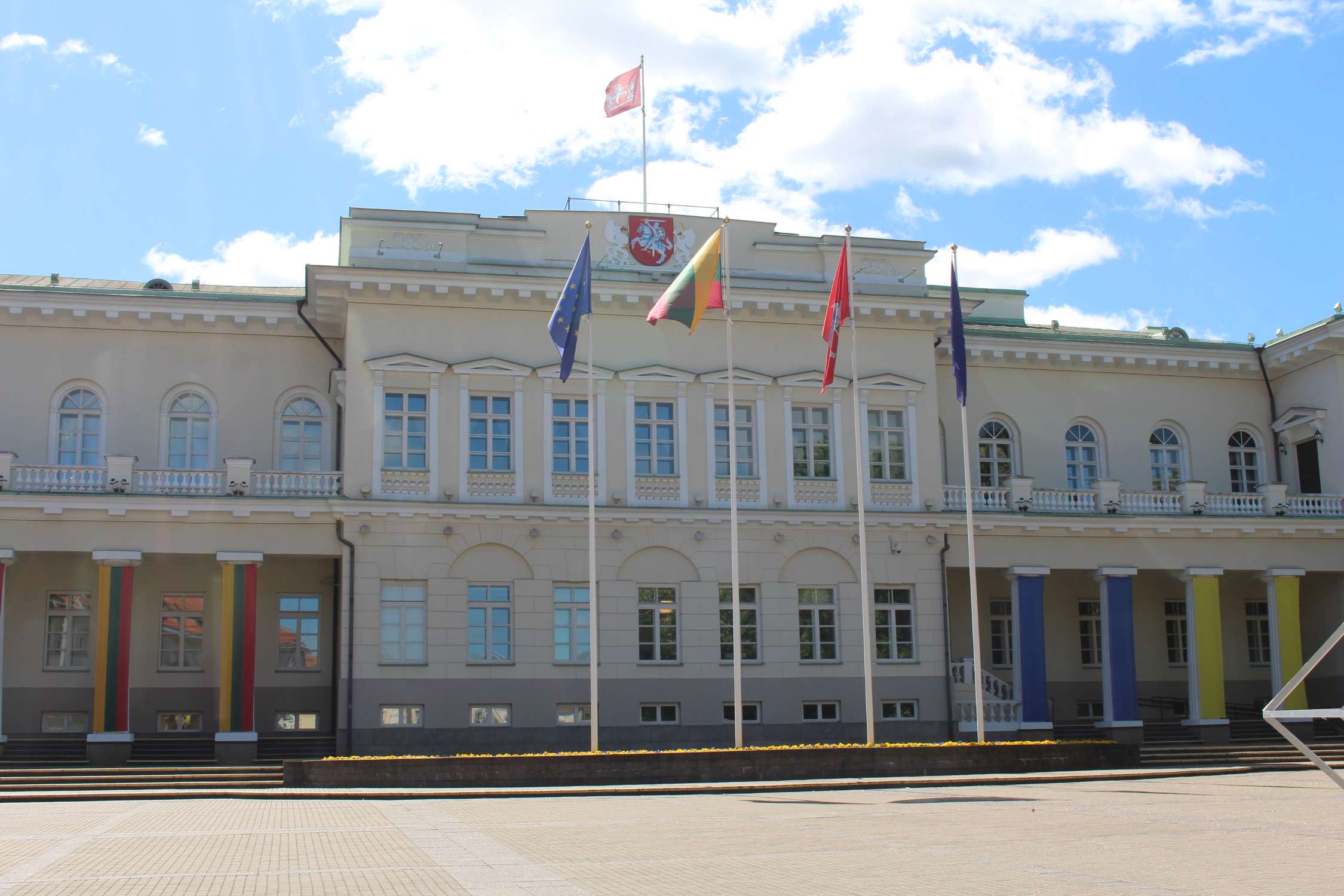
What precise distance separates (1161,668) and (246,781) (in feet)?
77.8

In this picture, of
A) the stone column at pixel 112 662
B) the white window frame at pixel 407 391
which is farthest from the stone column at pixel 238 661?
the white window frame at pixel 407 391

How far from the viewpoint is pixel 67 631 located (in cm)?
3175

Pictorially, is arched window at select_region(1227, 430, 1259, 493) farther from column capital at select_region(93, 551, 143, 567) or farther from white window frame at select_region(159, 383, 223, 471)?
column capital at select_region(93, 551, 143, 567)

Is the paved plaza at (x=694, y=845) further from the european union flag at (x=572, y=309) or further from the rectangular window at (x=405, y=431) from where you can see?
the rectangular window at (x=405, y=431)

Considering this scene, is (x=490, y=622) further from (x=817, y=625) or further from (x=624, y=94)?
(x=624, y=94)

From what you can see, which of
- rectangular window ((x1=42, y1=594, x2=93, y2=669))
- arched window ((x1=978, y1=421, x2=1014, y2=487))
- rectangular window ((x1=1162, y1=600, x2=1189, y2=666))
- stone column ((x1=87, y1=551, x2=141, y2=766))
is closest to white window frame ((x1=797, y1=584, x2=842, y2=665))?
arched window ((x1=978, y1=421, x2=1014, y2=487))

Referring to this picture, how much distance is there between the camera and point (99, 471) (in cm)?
3036

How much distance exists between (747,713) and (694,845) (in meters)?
17.5

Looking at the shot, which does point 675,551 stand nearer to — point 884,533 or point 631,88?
point 884,533

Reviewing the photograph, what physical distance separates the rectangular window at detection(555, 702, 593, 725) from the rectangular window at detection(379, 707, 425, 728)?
A: 3013mm

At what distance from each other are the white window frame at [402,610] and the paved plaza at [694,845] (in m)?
8.27

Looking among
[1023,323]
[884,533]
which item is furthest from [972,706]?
[1023,323]

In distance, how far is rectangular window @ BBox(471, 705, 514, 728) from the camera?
30.8 meters

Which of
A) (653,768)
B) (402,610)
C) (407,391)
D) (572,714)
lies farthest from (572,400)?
(653,768)
